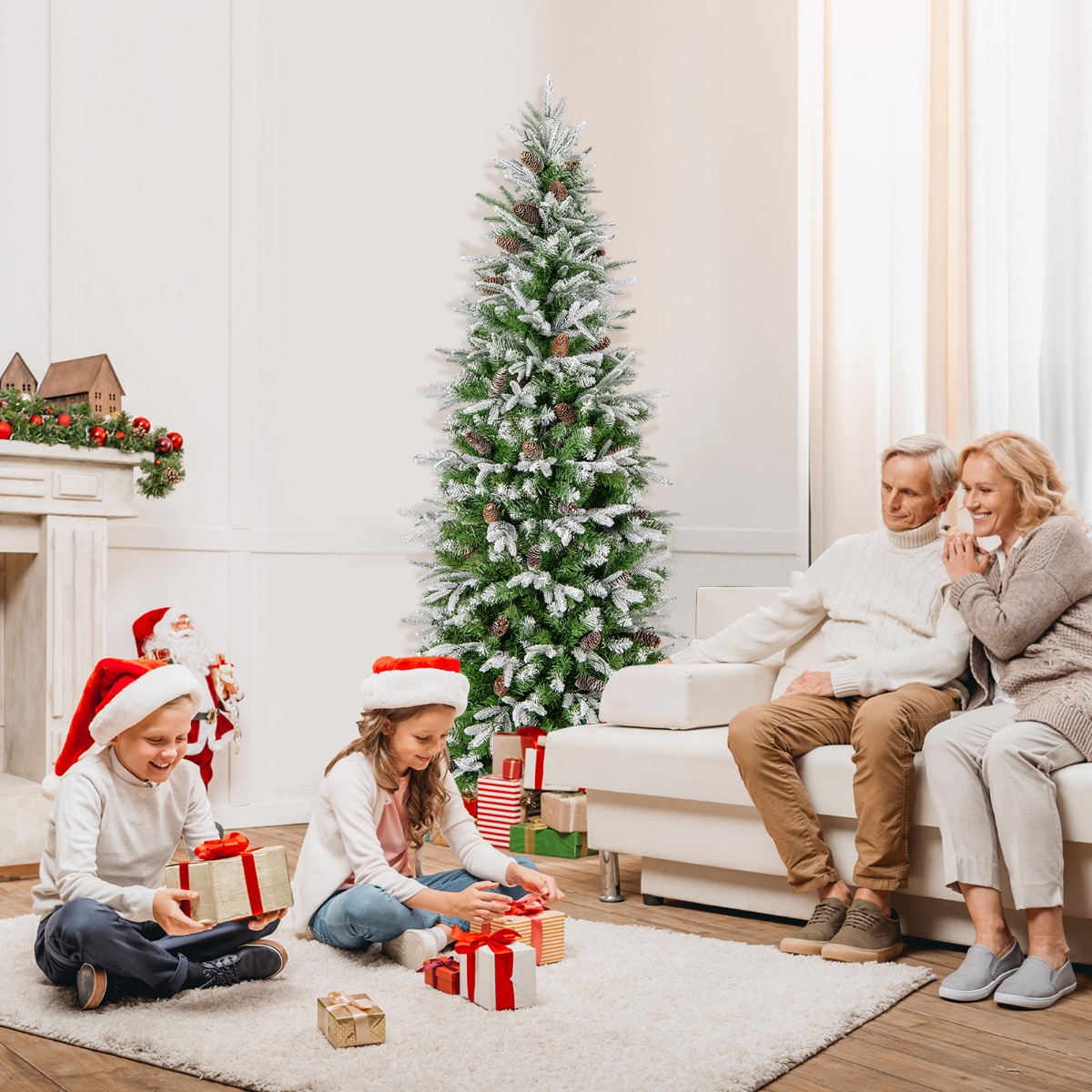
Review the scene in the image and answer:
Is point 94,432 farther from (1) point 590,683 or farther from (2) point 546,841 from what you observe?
(2) point 546,841

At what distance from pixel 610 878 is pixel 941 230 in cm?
233

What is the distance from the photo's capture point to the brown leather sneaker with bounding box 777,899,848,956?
2.54 meters

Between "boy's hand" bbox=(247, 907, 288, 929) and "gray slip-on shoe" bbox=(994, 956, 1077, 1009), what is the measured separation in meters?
1.28

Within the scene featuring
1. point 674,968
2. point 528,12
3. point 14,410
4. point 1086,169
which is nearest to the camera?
point 674,968

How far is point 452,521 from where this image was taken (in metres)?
4.05

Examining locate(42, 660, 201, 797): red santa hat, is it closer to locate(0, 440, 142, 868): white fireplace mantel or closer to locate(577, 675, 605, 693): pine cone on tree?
locate(0, 440, 142, 868): white fireplace mantel

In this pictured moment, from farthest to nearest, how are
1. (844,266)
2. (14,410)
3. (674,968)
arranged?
(844,266) < (14,410) < (674,968)

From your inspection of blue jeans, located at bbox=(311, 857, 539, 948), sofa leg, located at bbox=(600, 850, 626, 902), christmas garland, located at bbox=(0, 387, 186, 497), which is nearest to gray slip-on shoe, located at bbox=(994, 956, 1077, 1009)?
blue jeans, located at bbox=(311, 857, 539, 948)

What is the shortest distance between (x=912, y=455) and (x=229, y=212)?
8.40ft

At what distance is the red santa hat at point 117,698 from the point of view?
7.22 ft

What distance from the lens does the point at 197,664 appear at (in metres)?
3.93

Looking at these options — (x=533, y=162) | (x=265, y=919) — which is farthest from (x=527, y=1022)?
(x=533, y=162)

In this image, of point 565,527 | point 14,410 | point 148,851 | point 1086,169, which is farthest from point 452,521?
point 1086,169

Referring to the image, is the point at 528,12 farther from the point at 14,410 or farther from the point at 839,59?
the point at 14,410
